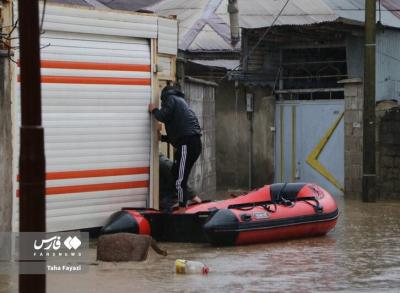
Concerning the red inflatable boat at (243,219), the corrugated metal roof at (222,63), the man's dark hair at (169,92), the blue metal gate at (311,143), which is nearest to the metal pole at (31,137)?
the red inflatable boat at (243,219)

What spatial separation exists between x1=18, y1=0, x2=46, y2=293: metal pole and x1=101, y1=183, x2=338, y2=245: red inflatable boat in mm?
7164

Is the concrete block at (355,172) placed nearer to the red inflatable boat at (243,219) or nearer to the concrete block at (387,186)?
the concrete block at (387,186)

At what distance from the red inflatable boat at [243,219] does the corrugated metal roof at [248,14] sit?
9.54 metres

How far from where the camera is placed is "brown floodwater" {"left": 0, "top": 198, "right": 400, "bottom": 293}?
33.3 feet

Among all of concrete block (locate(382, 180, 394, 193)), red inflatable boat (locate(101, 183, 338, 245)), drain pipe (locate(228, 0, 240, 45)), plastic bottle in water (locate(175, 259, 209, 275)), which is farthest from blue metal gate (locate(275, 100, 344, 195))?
plastic bottle in water (locate(175, 259, 209, 275))

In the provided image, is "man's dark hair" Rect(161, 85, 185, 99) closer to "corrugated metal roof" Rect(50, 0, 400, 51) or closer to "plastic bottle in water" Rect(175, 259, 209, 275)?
"plastic bottle in water" Rect(175, 259, 209, 275)

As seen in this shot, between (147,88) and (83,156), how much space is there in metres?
1.67

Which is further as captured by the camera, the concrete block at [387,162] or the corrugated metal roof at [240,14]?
the corrugated metal roof at [240,14]

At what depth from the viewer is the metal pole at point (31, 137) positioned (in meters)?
6.19

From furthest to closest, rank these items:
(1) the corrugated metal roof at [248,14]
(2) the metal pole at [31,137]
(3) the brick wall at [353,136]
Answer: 1. (1) the corrugated metal roof at [248,14]
2. (3) the brick wall at [353,136]
3. (2) the metal pole at [31,137]

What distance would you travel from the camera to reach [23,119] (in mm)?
6312

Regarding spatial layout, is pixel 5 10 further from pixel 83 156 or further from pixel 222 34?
pixel 222 34

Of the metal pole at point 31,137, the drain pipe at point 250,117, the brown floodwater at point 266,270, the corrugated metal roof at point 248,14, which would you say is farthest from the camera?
the drain pipe at point 250,117

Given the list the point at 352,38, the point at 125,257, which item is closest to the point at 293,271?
the point at 125,257
